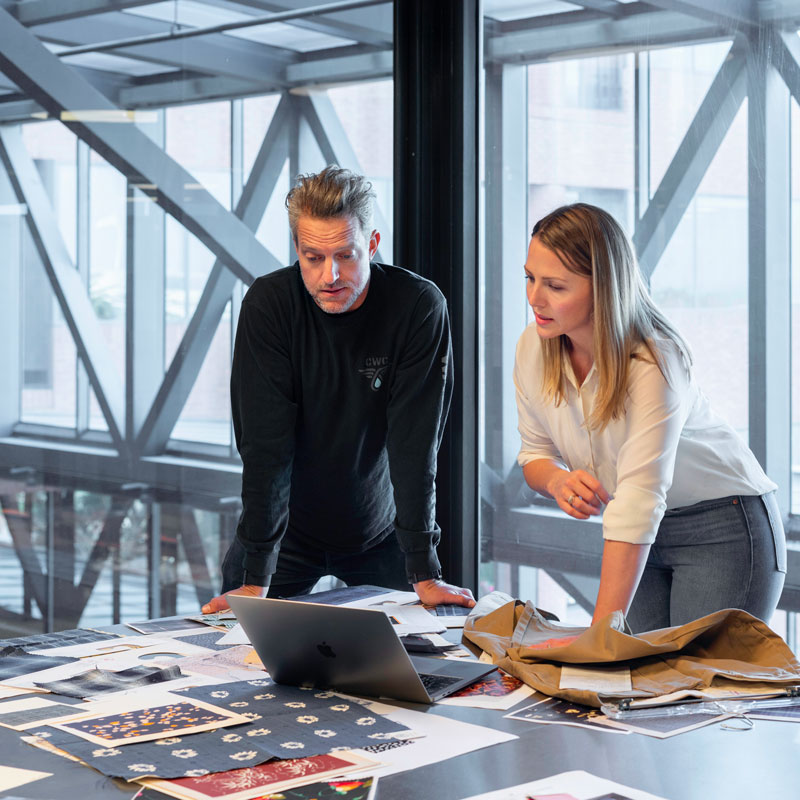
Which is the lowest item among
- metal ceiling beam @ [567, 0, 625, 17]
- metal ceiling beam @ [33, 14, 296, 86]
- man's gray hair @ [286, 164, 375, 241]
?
man's gray hair @ [286, 164, 375, 241]

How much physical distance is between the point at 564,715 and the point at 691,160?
6.57 ft

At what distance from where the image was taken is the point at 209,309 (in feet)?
10.7

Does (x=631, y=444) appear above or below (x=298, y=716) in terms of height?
above

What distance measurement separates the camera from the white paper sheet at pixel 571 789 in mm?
1161

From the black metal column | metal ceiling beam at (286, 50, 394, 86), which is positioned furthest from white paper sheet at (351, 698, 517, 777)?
metal ceiling beam at (286, 50, 394, 86)

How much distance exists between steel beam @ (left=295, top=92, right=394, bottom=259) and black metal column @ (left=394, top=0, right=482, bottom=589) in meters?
0.16

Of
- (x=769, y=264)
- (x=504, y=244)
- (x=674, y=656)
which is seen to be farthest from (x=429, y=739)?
(x=504, y=244)

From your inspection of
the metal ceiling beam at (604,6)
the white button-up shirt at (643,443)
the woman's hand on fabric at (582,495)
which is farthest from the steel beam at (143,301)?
the woman's hand on fabric at (582,495)

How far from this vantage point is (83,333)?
3.00 metres

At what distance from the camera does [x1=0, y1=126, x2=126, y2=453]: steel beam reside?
289cm

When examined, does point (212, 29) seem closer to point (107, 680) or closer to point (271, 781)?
point (107, 680)

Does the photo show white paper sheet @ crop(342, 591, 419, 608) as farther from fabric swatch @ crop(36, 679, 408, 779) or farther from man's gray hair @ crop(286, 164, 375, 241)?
man's gray hair @ crop(286, 164, 375, 241)

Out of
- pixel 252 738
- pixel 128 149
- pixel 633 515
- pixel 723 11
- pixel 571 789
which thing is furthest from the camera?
pixel 128 149

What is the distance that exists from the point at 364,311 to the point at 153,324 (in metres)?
1.04
